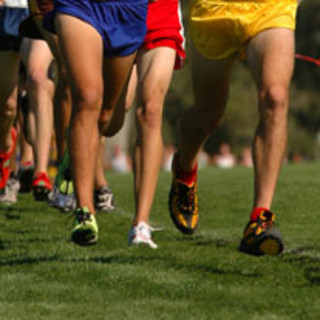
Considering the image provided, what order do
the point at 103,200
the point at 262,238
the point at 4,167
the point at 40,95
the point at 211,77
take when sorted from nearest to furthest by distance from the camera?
the point at 262,238 → the point at 211,77 → the point at 103,200 → the point at 40,95 → the point at 4,167

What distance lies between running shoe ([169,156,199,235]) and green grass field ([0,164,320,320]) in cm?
10

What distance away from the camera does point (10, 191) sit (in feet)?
35.7

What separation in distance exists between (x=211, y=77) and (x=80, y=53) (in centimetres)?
81

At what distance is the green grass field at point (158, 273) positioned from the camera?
528 cm

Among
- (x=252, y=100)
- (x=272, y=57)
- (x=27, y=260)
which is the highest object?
(x=252, y=100)

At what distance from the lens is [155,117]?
744 cm

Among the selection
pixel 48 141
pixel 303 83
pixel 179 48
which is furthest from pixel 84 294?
pixel 303 83

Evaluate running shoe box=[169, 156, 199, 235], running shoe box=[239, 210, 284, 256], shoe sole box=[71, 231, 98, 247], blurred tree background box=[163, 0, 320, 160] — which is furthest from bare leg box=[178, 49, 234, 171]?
blurred tree background box=[163, 0, 320, 160]

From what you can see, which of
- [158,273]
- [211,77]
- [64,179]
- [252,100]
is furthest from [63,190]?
[252,100]

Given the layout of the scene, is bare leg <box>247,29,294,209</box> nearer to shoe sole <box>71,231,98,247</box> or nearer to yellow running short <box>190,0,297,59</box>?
yellow running short <box>190,0,297,59</box>

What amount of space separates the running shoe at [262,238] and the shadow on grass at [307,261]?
0.72ft

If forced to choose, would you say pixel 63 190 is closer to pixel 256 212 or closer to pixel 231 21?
pixel 231 21

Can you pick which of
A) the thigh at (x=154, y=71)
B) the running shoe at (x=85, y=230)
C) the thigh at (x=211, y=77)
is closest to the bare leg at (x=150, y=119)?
the thigh at (x=154, y=71)

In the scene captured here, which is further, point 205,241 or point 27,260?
point 205,241
